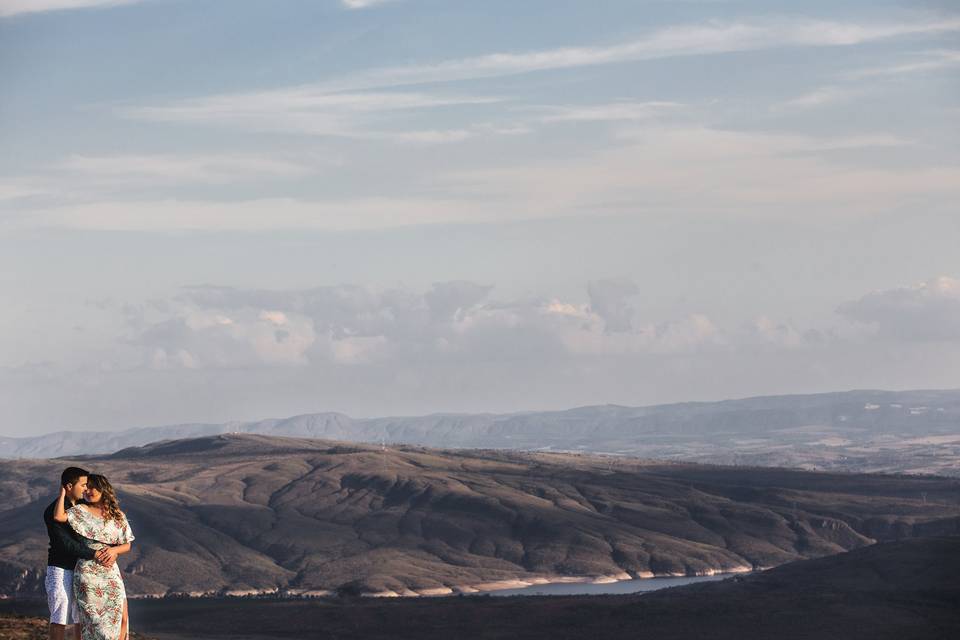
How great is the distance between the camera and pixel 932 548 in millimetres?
149375

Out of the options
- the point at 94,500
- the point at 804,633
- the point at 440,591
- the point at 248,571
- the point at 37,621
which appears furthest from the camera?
the point at 248,571

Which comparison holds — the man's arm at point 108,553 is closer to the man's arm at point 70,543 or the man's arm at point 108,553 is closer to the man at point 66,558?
the man at point 66,558

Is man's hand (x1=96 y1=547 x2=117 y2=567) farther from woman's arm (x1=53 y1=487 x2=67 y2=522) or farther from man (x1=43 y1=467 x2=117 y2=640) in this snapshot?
woman's arm (x1=53 y1=487 x2=67 y2=522)

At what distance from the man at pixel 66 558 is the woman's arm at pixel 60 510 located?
0.19 feet

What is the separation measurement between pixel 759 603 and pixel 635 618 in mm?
12988

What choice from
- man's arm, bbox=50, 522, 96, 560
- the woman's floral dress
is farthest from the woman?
man's arm, bbox=50, 522, 96, 560

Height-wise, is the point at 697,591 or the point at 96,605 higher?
the point at 96,605

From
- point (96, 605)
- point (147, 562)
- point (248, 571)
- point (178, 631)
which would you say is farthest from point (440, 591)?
point (96, 605)

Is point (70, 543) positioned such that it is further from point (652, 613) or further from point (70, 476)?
point (652, 613)

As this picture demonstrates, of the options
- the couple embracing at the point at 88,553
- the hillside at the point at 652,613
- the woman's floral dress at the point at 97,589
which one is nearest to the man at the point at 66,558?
the couple embracing at the point at 88,553

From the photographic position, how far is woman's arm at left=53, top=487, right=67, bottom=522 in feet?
75.3

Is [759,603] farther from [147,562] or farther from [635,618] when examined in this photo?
[147,562]

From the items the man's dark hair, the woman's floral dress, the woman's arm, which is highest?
the man's dark hair

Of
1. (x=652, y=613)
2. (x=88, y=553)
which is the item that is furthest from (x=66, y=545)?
(x=652, y=613)
